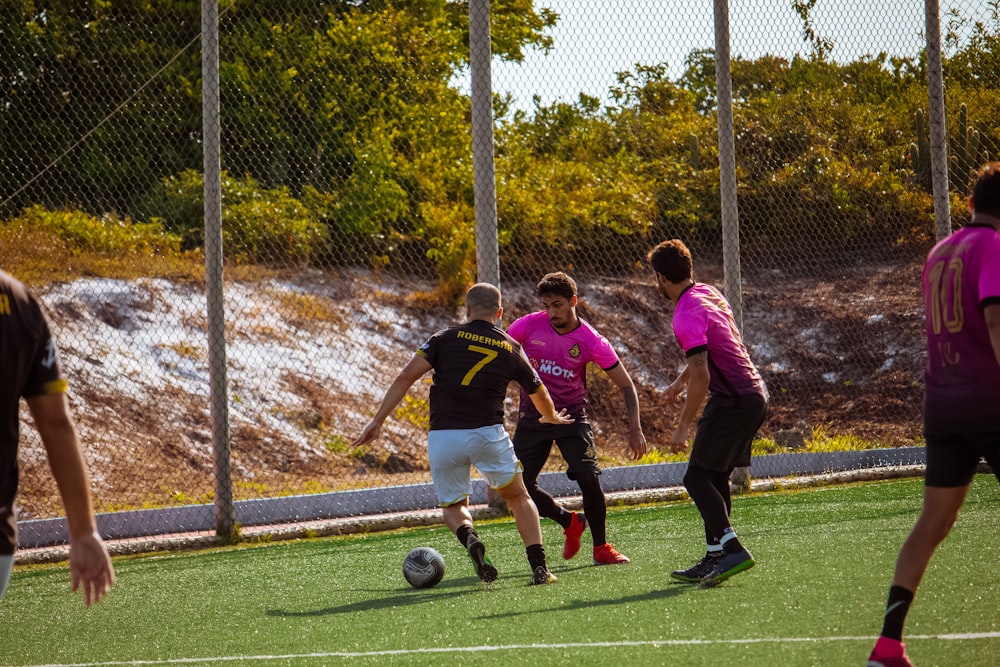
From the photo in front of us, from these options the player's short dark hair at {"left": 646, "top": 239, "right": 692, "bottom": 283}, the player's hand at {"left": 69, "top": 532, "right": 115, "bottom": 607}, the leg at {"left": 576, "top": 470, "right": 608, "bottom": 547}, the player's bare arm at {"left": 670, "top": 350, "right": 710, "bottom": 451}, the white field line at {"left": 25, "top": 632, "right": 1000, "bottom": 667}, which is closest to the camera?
the player's hand at {"left": 69, "top": 532, "right": 115, "bottom": 607}

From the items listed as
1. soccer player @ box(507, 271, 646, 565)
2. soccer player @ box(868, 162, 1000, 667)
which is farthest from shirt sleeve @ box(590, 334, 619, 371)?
soccer player @ box(868, 162, 1000, 667)

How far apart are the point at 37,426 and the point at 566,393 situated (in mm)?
5709

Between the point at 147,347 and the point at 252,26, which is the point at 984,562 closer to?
the point at 252,26

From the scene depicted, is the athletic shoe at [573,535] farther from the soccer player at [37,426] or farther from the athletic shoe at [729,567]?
the soccer player at [37,426]

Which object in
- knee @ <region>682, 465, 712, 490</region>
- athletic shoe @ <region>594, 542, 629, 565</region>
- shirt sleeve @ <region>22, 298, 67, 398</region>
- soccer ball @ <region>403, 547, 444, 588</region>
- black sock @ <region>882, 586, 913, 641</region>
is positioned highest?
shirt sleeve @ <region>22, 298, 67, 398</region>

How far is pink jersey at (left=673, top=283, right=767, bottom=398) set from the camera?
6.45 m

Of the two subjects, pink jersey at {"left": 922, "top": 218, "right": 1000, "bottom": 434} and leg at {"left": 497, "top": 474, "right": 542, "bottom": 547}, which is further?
leg at {"left": 497, "top": 474, "right": 542, "bottom": 547}

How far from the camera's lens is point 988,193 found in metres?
4.21

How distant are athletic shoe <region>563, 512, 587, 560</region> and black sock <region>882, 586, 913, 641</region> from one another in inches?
153

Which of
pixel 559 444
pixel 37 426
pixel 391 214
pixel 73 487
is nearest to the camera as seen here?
pixel 37 426

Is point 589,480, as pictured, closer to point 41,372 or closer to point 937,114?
point 41,372

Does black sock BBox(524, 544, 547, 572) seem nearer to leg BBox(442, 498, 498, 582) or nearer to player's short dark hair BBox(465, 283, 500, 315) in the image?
leg BBox(442, 498, 498, 582)

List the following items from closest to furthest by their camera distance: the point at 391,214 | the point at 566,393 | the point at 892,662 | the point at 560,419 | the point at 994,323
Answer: the point at 994,323
the point at 892,662
the point at 560,419
the point at 566,393
the point at 391,214

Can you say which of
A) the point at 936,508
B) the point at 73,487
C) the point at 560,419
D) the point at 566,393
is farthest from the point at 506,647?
the point at 566,393
